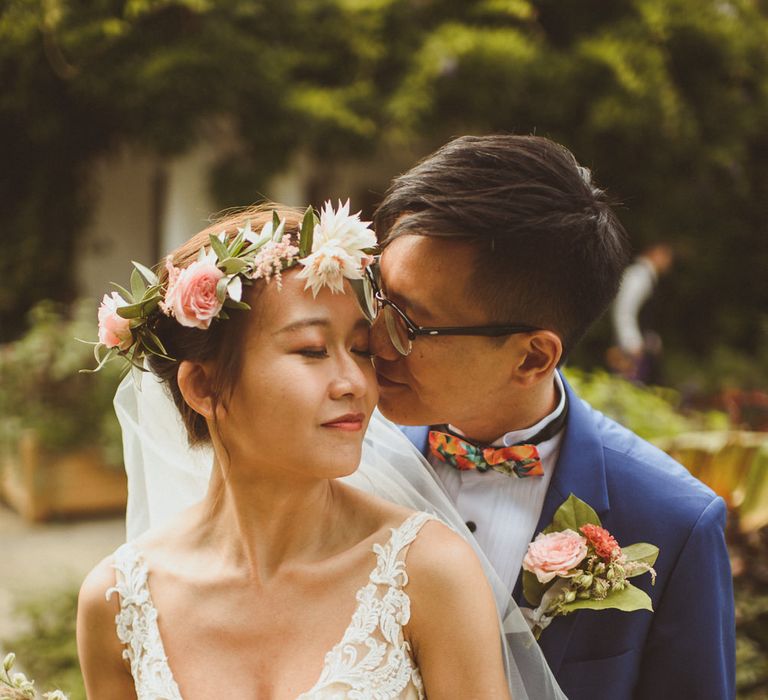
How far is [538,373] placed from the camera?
222 centimetres

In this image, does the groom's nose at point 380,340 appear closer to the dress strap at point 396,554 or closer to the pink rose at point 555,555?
the dress strap at point 396,554

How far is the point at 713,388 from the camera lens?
34.8ft

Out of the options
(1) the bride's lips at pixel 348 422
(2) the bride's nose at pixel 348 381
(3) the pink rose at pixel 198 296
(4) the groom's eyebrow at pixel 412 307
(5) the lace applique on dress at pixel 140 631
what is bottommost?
(5) the lace applique on dress at pixel 140 631

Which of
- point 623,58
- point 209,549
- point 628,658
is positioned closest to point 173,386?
point 209,549

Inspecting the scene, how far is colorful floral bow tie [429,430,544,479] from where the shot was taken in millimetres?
2227

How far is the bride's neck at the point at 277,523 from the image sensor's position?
6.69 feet

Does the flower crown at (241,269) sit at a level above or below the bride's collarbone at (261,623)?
above

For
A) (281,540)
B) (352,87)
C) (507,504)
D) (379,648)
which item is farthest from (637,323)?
(379,648)

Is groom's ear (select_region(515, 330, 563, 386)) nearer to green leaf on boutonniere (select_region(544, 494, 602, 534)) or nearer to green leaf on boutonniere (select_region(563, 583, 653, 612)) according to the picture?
green leaf on boutonniere (select_region(544, 494, 602, 534))

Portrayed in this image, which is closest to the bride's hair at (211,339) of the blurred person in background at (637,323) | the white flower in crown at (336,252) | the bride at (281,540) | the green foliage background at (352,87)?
the bride at (281,540)

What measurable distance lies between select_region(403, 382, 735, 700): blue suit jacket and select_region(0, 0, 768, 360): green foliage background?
550 centimetres

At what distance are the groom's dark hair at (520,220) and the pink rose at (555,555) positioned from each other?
529mm

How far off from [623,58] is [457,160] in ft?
23.0

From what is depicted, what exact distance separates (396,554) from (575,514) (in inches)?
18.0
